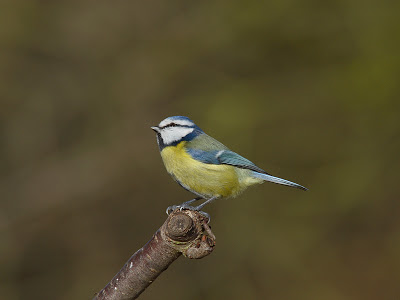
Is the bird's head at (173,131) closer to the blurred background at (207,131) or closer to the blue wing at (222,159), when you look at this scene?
the blue wing at (222,159)

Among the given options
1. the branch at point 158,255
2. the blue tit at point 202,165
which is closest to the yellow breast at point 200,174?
the blue tit at point 202,165

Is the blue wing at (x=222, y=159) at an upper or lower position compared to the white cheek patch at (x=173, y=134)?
lower

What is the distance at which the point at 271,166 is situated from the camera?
5.21 metres

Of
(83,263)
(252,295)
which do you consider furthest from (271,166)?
(83,263)

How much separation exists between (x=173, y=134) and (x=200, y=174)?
338 mm

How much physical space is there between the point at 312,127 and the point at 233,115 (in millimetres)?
779

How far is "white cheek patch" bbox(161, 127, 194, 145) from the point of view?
10.2ft

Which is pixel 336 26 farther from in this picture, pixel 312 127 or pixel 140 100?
pixel 140 100

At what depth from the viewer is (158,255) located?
212 cm

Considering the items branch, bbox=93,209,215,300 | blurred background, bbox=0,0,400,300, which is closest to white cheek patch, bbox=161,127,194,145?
branch, bbox=93,209,215,300

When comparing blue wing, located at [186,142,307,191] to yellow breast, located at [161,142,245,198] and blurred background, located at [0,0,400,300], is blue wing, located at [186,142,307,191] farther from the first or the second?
blurred background, located at [0,0,400,300]

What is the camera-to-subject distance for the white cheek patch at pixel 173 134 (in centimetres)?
312

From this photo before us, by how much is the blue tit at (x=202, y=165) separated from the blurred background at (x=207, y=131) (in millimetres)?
2065

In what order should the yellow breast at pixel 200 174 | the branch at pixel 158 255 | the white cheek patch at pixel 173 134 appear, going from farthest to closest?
the white cheek patch at pixel 173 134, the yellow breast at pixel 200 174, the branch at pixel 158 255
